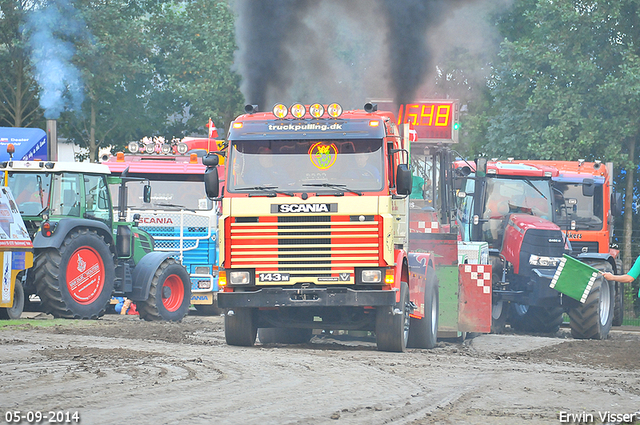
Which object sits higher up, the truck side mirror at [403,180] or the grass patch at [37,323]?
the truck side mirror at [403,180]

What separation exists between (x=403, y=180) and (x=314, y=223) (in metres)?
1.18

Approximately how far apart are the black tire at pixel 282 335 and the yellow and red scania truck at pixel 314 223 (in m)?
1.62

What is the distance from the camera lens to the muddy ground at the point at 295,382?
24.7 ft

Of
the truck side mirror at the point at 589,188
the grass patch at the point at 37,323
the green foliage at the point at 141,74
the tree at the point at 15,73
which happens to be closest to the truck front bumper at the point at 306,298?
the grass patch at the point at 37,323

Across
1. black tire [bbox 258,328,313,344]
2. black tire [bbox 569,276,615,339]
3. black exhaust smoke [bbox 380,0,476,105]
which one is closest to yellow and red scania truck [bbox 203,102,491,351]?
black tire [bbox 258,328,313,344]

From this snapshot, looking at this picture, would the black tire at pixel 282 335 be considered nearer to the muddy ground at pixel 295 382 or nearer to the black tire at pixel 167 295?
the muddy ground at pixel 295 382

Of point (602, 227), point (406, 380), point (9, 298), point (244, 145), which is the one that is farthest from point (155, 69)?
point (406, 380)

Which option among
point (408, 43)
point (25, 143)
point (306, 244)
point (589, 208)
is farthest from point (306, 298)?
point (25, 143)

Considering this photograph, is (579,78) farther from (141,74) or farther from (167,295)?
(167,295)

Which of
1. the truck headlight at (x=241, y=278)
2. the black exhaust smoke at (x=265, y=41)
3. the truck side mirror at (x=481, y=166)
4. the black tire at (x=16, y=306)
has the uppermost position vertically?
the black exhaust smoke at (x=265, y=41)

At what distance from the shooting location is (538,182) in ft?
63.1

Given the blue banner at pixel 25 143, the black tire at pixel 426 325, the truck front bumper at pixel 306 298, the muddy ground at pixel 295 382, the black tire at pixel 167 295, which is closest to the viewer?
the muddy ground at pixel 295 382

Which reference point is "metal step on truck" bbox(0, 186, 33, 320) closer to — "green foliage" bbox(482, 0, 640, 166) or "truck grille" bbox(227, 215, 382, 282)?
"truck grille" bbox(227, 215, 382, 282)

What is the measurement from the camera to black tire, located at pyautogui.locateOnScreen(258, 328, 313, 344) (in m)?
14.4
